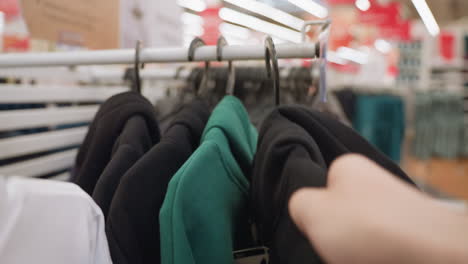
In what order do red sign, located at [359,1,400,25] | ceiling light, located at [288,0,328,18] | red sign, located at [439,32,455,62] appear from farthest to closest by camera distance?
ceiling light, located at [288,0,328,18], red sign, located at [439,32,455,62], red sign, located at [359,1,400,25]

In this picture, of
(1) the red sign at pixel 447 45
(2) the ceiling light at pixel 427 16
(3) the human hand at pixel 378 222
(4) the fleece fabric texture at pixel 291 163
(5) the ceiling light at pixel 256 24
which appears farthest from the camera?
(5) the ceiling light at pixel 256 24

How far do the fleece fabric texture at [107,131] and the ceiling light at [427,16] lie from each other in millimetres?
5015

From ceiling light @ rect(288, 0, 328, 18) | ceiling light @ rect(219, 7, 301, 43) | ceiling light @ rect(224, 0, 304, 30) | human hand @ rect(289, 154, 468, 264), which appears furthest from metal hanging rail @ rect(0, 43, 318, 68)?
ceiling light @ rect(219, 7, 301, 43)

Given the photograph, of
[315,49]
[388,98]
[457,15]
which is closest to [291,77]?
[315,49]

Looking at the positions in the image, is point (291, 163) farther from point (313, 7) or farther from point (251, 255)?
point (313, 7)

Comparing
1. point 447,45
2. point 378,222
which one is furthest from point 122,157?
point 447,45

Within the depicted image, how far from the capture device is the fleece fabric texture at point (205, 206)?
41cm

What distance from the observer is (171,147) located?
1.62ft

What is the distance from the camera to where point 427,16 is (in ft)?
17.6

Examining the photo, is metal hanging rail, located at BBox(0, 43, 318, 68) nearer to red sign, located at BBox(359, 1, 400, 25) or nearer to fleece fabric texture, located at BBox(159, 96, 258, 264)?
fleece fabric texture, located at BBox(159, 96, 258, 264)

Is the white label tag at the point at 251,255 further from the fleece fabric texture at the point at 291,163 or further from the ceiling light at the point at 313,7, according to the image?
the ceiling light at the point at 313,7

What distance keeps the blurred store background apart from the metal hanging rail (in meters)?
0.12

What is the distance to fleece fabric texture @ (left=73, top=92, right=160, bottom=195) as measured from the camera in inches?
22.7

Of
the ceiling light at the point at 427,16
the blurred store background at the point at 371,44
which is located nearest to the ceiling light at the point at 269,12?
the blurred store background at the point at 371,44
